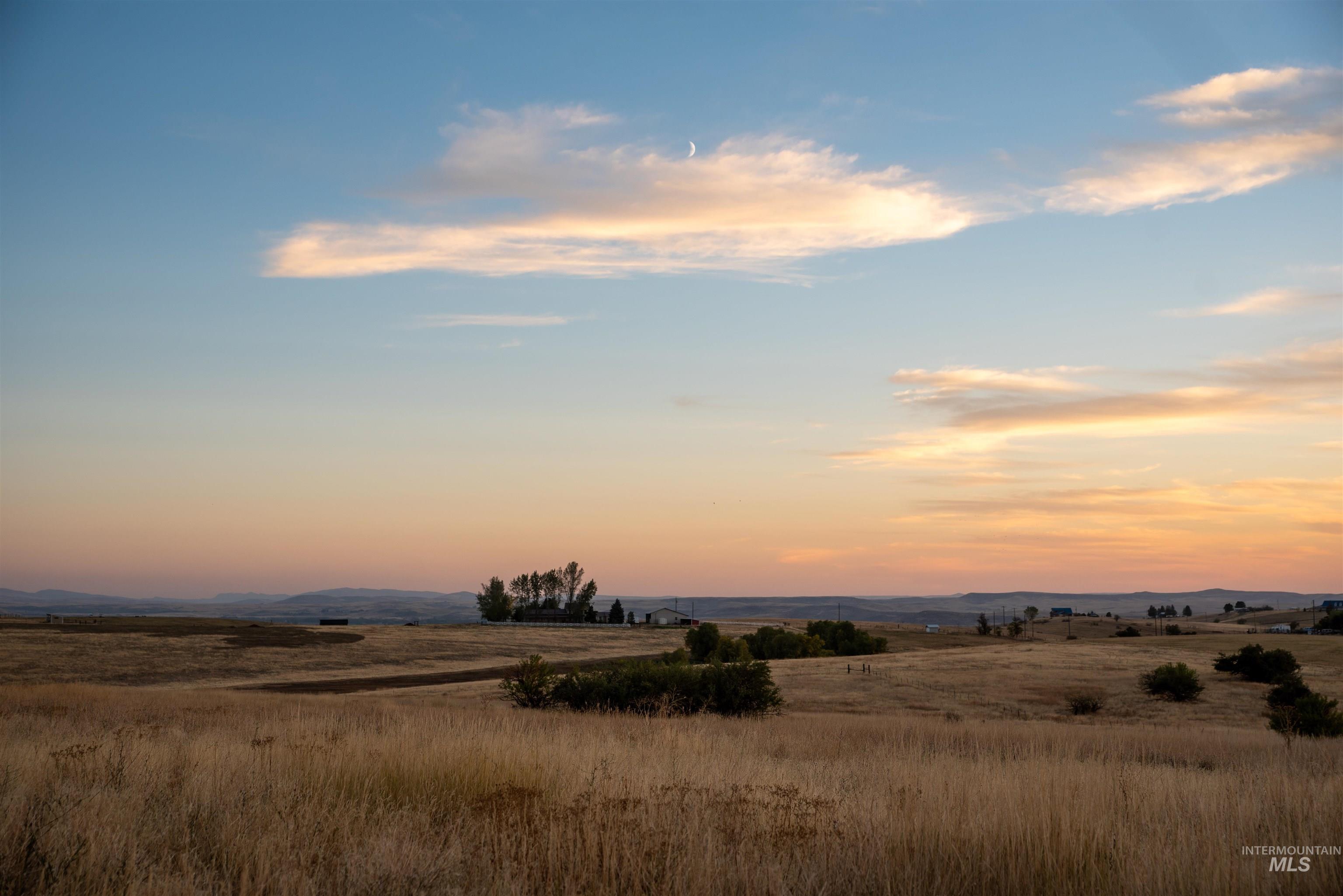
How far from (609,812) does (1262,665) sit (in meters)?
59.8

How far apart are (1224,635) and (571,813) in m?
123

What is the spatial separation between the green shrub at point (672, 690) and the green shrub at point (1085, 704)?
19.7 m

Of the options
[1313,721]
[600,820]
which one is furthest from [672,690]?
[600,820]

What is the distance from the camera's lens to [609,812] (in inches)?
286

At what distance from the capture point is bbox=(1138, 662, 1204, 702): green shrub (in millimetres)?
47344

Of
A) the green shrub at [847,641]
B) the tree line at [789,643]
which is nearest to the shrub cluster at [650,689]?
the tree line at [789,643]

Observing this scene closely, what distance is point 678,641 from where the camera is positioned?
403 feet

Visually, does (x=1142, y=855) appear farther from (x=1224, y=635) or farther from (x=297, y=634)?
(x=1224, y=635)

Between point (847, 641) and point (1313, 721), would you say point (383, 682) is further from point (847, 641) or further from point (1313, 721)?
point (847, 641)

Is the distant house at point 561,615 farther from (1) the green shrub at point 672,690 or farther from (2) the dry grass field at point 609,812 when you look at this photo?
(2) the dry grass field at point 609,812

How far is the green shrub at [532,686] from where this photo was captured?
94.2 ft

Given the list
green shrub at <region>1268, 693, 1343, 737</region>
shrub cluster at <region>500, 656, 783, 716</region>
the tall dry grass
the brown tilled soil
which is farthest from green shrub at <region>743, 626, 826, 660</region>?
the tall dry grass

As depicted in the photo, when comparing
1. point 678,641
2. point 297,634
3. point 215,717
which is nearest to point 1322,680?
point 215,717

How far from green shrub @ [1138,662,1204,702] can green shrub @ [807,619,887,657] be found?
53.6m
